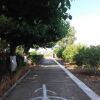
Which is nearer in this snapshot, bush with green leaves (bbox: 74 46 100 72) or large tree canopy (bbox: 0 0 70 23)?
large tree canopy (bbox: 0 0 70 23)

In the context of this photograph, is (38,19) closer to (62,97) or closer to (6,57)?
(62,97)

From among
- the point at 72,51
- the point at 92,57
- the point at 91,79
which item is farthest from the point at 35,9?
the point at 72,51

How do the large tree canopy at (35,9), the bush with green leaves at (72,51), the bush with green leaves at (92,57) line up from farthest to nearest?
the bush with green leaves at (72,51)
the bush with green leaves at (92,57)
the large tree canopy at (35,9)

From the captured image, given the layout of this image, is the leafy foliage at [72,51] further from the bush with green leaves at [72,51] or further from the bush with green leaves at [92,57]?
the bush with green leaves at [92,57]

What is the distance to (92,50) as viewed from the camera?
31203mm

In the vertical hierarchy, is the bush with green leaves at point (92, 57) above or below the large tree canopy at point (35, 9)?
below

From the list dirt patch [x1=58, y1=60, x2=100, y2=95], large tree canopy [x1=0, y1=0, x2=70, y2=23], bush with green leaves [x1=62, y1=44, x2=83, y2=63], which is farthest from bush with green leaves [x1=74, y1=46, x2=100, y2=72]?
large tree canopy [x1=0, y1=0, x2=70, y2=23]

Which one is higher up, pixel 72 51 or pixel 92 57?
pixel 72 51

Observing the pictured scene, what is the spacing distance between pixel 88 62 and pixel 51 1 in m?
19.4

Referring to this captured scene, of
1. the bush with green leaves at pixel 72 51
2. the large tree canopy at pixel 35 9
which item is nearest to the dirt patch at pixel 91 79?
the large tree canopy at pixel 35 9

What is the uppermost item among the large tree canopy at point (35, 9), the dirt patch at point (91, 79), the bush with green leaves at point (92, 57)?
the large tree canopy at point (35, 9)

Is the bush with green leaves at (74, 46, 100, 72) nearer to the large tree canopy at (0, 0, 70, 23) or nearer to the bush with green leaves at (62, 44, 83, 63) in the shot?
the bush with green leaves at (62, 44, 83, 63)

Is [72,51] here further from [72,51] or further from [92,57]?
[92,57]

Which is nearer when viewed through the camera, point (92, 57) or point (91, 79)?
point (91, 79)
